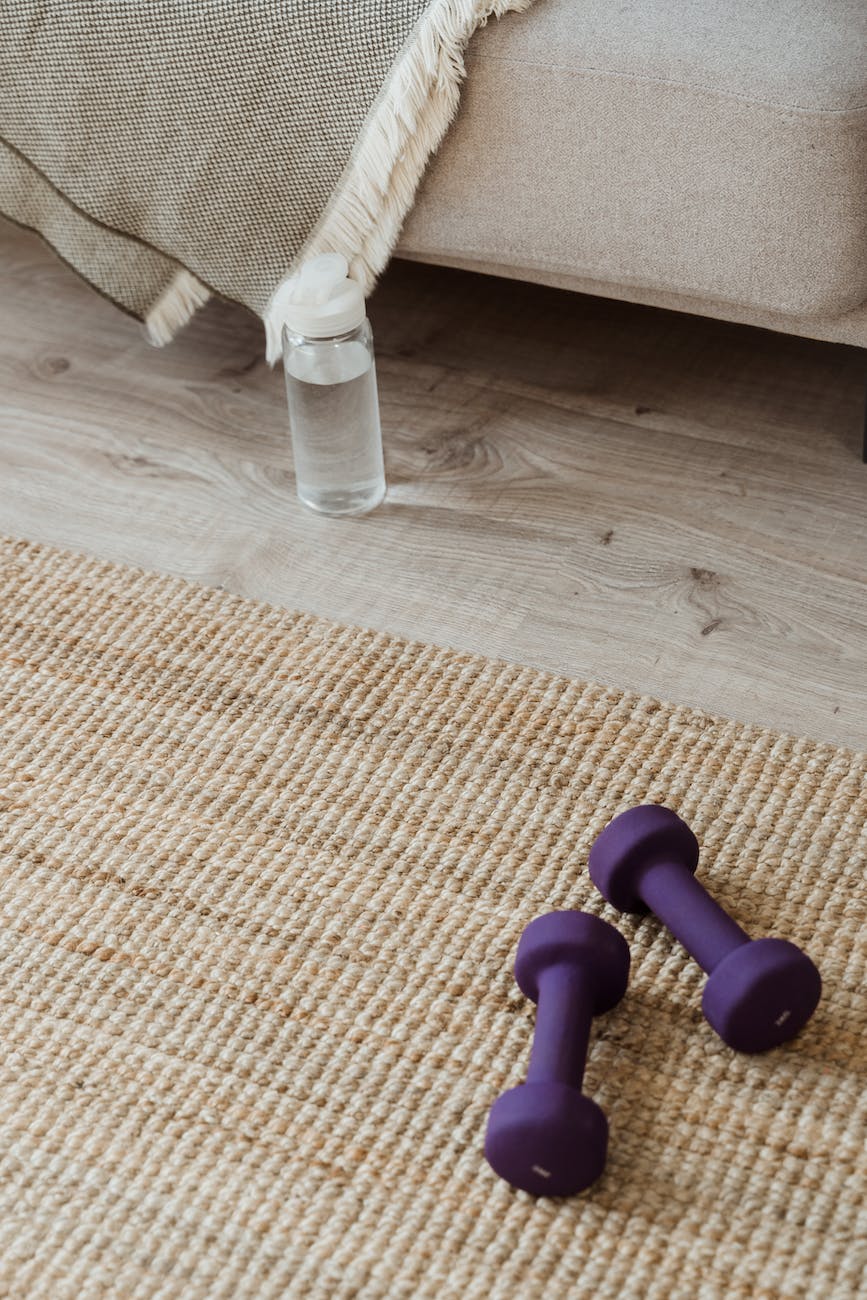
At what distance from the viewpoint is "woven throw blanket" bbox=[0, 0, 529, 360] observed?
1.23 metres

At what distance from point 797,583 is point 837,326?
23 cm

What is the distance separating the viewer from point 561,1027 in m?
0.83

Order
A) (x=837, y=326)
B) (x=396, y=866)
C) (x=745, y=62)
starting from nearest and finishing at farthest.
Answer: (x=396, y=866) < (x=745, y=62) < (x=837, y=326)

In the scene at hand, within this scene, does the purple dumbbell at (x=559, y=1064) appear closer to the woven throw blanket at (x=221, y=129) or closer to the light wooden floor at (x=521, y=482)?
the light wooden floor at (x=521, y=482)

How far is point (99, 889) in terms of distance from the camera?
100 cm

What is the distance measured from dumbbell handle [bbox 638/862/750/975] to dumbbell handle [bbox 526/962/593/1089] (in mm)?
76

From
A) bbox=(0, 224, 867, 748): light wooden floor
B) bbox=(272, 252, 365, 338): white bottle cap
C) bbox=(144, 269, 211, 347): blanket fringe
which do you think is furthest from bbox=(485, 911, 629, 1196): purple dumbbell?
bbox=(144, 269, 211, 347): blanket fringe

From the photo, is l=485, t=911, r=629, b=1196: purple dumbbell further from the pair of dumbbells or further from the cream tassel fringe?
the cream tassel fringe

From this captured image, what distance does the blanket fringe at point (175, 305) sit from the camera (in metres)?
1.42

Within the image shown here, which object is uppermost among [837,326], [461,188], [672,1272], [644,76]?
[644,76]

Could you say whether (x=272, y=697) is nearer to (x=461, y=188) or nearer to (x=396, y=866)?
(x=396, y=866)

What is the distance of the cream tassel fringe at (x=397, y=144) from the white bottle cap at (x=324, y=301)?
0.28ft

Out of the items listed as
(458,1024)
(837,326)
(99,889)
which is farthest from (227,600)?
(837,326)

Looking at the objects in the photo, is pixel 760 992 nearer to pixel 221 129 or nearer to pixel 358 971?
pixel 358 971
